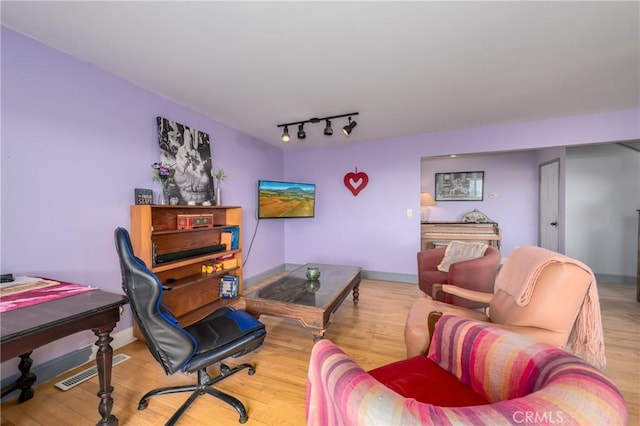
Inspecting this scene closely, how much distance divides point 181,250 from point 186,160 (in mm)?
1025

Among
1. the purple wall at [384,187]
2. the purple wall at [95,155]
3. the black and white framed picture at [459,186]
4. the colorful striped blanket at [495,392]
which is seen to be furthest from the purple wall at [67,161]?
the black and white framed picture at [459,186]

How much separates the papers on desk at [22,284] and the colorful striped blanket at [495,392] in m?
1.83

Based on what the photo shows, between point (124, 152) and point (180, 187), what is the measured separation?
1.95 ft

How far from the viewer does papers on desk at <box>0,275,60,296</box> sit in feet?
4.60

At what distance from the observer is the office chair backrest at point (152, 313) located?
123 centimetres

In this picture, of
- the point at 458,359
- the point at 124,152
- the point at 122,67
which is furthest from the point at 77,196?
the point at 458,359

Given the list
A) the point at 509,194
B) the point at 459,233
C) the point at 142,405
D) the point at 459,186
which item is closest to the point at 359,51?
the point at 142,405

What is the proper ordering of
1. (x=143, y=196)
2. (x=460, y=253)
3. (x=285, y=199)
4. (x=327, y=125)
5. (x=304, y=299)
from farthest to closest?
(x=285, y=199)
(x=327, y=125)
(x=460, y=253)
(x=143, y=196)
(x=304, y=299)

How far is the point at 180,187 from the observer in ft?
8.93

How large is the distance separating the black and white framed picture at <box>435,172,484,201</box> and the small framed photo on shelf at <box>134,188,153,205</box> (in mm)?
5685

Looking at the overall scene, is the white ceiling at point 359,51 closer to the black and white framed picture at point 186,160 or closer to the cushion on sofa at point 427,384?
the black and white framed picture at point 186,160

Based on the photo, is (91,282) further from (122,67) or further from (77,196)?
(122,67)

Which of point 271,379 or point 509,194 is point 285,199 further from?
point 509,194

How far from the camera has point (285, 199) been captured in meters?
4.17
